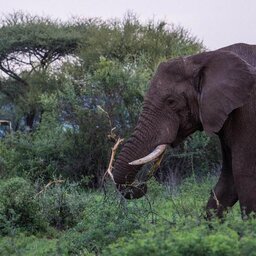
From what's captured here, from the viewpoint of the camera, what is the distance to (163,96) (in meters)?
6.63

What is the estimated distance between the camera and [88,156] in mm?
14906

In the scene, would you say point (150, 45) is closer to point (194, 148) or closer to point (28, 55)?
point (194, 148)

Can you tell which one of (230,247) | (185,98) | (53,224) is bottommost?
(53,224)

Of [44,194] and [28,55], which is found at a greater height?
[28,55]

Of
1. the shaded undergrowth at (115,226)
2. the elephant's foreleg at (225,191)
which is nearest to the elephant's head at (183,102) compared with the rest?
the shaded undergrowth at (115,226)

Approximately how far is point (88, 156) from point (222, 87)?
28.4 feet

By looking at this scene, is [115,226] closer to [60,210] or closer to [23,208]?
[23,208]

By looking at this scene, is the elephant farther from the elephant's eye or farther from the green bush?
the green bush

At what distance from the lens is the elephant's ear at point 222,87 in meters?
6.38

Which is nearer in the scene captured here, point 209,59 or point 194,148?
point 209,59

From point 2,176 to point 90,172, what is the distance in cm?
173

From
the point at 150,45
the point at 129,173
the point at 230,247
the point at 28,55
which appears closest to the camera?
the point at 230,247

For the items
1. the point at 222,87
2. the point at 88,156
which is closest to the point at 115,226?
the point at 222,87

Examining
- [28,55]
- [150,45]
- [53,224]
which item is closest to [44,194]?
[53,224]
